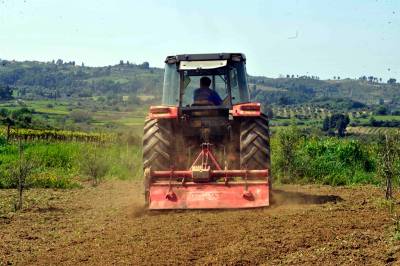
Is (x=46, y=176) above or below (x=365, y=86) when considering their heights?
below

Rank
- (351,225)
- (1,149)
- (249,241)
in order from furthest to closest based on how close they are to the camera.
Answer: (1,149), (351,225), (249,241)

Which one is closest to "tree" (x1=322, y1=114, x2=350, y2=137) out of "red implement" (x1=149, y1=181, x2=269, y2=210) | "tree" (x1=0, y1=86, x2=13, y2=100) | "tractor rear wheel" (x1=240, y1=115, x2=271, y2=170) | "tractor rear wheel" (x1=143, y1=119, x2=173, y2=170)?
"tractor rear wheel" (x1=240, y1=115, x2=271, y2=170)

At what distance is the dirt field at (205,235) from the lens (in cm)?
597

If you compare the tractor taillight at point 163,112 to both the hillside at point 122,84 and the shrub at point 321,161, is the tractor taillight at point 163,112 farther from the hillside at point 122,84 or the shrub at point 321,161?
the hillside at point 122,84

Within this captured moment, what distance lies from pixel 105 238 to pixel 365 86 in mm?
109708

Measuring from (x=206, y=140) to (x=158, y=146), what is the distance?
820mm

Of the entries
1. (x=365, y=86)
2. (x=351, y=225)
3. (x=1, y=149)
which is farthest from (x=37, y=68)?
(x=351, y=225)

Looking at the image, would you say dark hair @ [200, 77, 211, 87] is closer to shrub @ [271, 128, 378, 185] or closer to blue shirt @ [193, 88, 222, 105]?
blue shirt @ [193, 88, 222, 105]

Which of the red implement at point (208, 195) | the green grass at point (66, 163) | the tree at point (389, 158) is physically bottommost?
the green grass at point (66, 163)

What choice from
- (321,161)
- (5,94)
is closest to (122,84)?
(5,94)

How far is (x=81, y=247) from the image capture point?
22.6ft

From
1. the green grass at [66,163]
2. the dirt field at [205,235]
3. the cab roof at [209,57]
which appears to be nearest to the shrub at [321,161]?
the dirt field at [205,235]

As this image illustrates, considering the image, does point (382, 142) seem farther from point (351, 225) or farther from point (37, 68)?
point (37, 68)

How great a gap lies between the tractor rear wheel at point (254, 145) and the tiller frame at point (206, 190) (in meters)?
0.43
